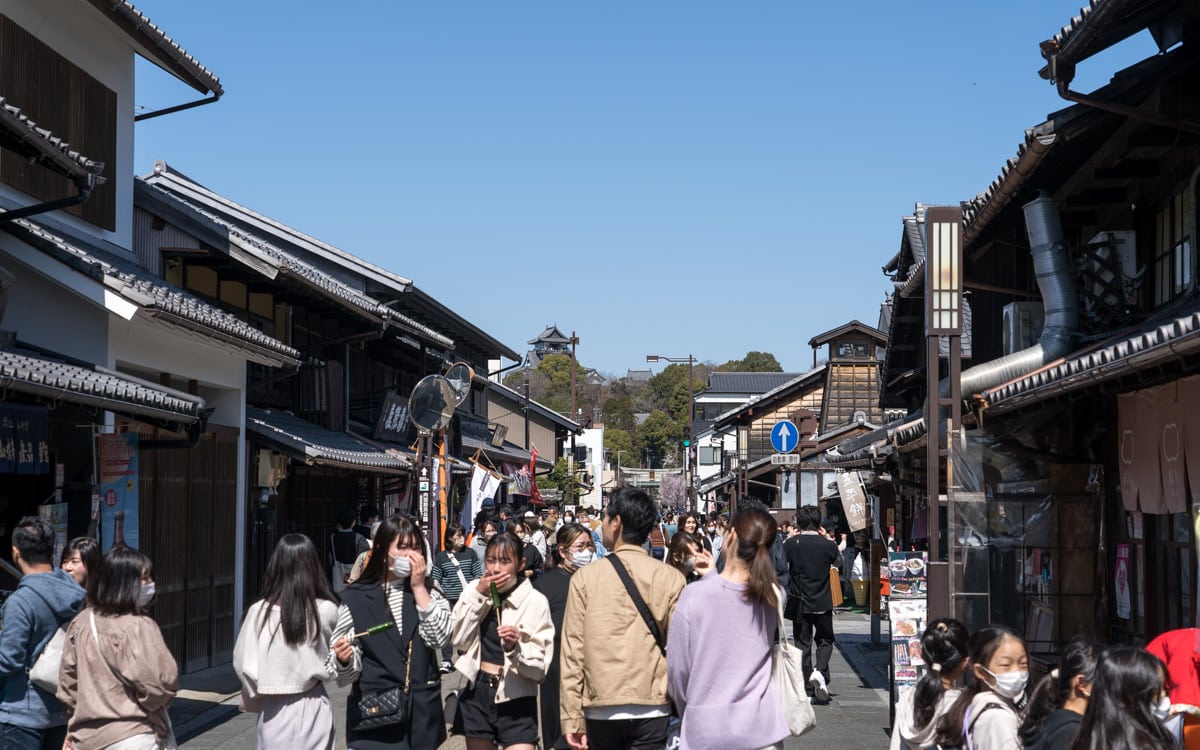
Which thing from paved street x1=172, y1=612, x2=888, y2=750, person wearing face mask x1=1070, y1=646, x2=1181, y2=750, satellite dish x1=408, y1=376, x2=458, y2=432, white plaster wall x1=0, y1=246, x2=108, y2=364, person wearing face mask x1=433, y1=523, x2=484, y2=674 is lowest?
paved street x1=172, y1=612, x2=888, y2=750

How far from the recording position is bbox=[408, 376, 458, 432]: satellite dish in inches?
765

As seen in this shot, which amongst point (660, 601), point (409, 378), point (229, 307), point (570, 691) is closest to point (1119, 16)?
point (660, 601)

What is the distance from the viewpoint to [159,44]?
15.4m

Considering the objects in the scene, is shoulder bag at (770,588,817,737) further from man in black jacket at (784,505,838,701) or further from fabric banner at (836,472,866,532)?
fabric banner at (836,472,866,532)

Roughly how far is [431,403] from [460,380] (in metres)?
1.28

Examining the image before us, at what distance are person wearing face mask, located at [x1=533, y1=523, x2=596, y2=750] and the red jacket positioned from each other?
3.13 metres

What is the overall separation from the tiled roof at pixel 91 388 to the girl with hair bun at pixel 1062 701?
21.7ft

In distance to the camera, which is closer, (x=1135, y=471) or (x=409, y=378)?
(x=1135, y=471)

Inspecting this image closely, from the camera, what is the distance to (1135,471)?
30.9 feet

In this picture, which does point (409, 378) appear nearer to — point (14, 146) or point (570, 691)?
point (14, 146)

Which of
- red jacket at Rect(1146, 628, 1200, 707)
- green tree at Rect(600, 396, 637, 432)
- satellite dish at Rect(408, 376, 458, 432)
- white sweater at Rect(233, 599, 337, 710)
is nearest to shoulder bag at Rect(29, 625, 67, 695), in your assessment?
white sweater at Rect(233, 599, 337, 710)

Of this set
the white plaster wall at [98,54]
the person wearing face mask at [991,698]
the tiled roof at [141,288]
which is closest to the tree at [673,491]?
the white plaster wall at [98,54]

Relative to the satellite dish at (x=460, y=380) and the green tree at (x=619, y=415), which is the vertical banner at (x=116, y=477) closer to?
the satellite dish at (x=460, y=380)

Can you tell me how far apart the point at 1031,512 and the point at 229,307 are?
11210mm
